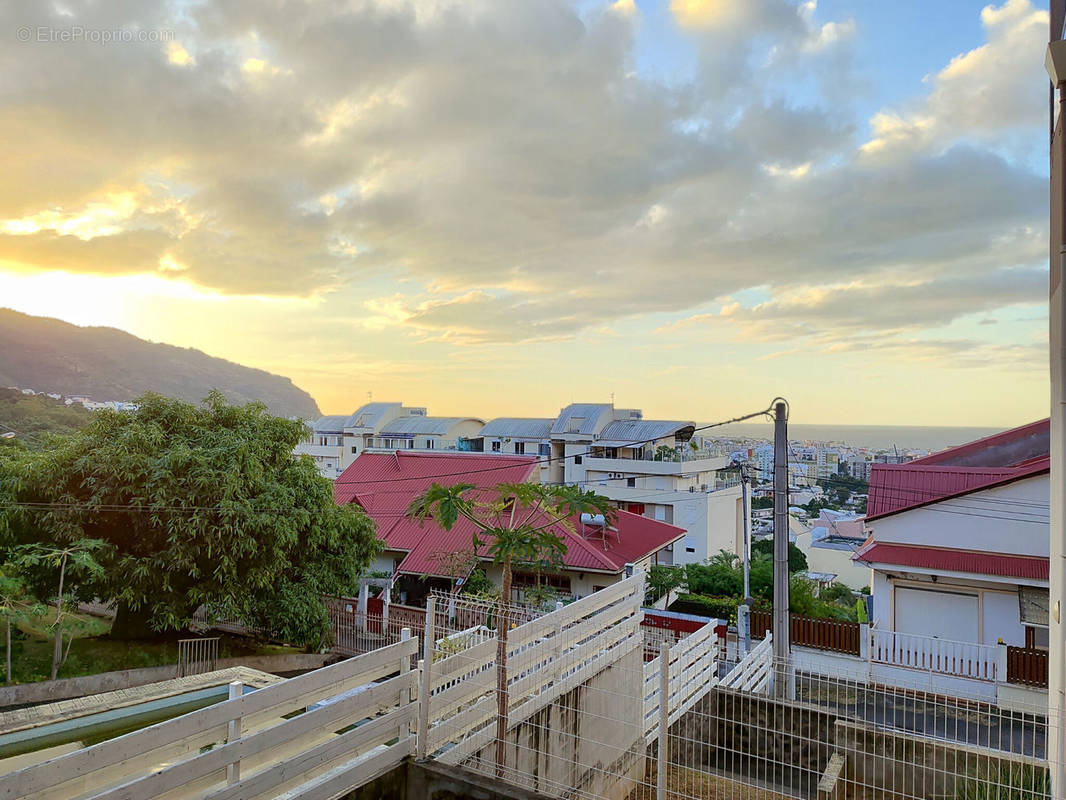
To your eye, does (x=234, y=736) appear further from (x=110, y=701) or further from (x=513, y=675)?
(x=110, y=701)

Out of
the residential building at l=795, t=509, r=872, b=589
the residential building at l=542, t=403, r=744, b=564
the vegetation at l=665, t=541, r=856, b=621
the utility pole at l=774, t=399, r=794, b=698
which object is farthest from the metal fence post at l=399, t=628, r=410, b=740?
the residential building at l=795, t=509, r=872, b=589

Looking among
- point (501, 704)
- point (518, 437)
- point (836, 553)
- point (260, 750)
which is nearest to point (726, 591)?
point (501, 704)

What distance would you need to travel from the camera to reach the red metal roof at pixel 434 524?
16500 millimetres

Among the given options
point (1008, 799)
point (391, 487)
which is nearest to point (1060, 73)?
point (1008, 799)

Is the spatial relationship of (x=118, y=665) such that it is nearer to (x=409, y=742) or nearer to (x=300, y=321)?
(x=409, y=742)

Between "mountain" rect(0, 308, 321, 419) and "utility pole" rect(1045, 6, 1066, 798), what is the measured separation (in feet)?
83.6

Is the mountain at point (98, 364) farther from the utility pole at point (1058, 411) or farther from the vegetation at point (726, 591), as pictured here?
the utility pole at point (1058, 411)

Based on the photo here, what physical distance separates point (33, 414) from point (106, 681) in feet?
49.1

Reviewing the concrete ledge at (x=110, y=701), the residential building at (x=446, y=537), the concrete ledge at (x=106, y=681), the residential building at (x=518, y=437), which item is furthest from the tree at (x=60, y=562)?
the residential building at (x=518, y=437)

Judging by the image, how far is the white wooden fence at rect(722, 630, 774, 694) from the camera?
8.12 metres

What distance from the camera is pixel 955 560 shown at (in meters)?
12.0

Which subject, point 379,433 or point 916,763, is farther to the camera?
point 379,433

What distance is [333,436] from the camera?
46.6 meters

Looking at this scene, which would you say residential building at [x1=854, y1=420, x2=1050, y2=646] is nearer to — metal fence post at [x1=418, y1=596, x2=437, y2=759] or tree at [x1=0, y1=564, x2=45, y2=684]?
metal fence post at [x1=418, y1=596, x2=437, y2=759]
